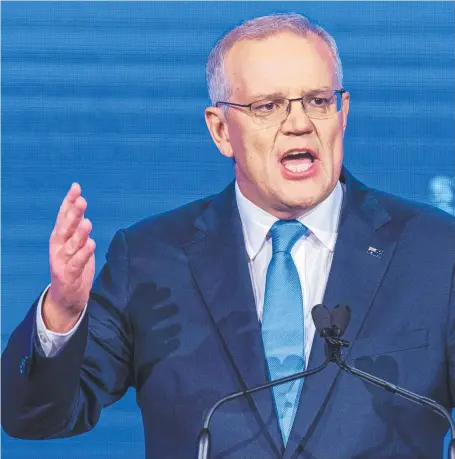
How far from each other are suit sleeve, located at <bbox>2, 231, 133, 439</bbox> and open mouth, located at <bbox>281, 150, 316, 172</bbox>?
0.41 metres

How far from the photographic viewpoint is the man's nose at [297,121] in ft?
7.80

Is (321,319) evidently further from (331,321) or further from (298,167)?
(298,167)

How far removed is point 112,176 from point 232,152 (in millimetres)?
452

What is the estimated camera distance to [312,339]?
233 centimetres

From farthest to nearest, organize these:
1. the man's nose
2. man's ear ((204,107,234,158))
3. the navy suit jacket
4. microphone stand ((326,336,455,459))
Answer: man's ear ((204,107,234,158)), the man's nose, the navy suit jacket, microphone stand ((326,336,455,459))

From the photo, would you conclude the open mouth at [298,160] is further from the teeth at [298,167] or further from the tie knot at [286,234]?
the tie knot at [286,234]

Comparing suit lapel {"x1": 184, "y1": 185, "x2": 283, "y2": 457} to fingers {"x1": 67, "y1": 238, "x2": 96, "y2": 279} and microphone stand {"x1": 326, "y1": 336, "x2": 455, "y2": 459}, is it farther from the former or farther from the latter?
fingers {"x1": 67, "y1": 238, "x2": 96, "y2": 279}

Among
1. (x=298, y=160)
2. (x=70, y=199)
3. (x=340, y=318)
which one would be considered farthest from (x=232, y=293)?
(x=70, y=199)

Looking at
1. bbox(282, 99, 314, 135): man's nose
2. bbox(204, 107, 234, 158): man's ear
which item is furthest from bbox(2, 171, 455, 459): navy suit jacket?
bbox(282, 99, 314, 135): man's nose

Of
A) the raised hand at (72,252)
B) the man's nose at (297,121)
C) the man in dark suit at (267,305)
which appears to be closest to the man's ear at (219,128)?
the man in dark suit at (267,305)

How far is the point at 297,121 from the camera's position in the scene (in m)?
2.38

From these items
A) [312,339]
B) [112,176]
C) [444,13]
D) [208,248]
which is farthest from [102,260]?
[444,13]

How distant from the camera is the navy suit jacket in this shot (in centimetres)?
222

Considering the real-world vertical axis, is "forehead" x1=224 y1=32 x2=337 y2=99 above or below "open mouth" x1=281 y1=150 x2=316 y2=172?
above
